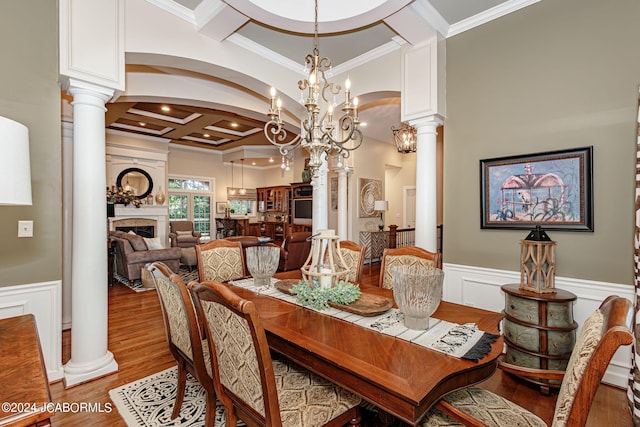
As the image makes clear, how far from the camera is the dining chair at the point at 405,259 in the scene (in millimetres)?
2350

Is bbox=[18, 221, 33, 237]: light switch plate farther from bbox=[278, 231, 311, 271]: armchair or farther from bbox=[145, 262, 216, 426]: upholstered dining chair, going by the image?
bbox=[278, 231, 311, 271]: armchair

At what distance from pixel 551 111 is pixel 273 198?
8.08 metres

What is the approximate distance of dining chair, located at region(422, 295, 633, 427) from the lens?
0.83 meters

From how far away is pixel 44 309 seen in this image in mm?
2225

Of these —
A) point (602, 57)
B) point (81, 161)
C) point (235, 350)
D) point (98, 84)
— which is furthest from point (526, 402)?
point (98, 84)

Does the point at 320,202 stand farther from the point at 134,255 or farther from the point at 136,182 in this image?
the point at 136,182

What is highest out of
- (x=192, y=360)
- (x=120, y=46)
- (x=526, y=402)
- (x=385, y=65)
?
(x=385, y=65)

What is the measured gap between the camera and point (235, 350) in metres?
1.28

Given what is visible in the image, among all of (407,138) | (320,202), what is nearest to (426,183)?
(320,202)

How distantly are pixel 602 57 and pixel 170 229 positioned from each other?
9.16m

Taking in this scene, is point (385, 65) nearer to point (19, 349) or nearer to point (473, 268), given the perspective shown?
point (473, 268)

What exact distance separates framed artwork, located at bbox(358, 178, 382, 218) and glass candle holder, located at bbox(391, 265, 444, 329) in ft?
18.8

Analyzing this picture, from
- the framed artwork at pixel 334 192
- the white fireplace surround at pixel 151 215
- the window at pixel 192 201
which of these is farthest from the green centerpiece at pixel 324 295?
the window at pixel 192 201

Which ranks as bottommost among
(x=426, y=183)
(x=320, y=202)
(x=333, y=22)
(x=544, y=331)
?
(x=544, y=331)
